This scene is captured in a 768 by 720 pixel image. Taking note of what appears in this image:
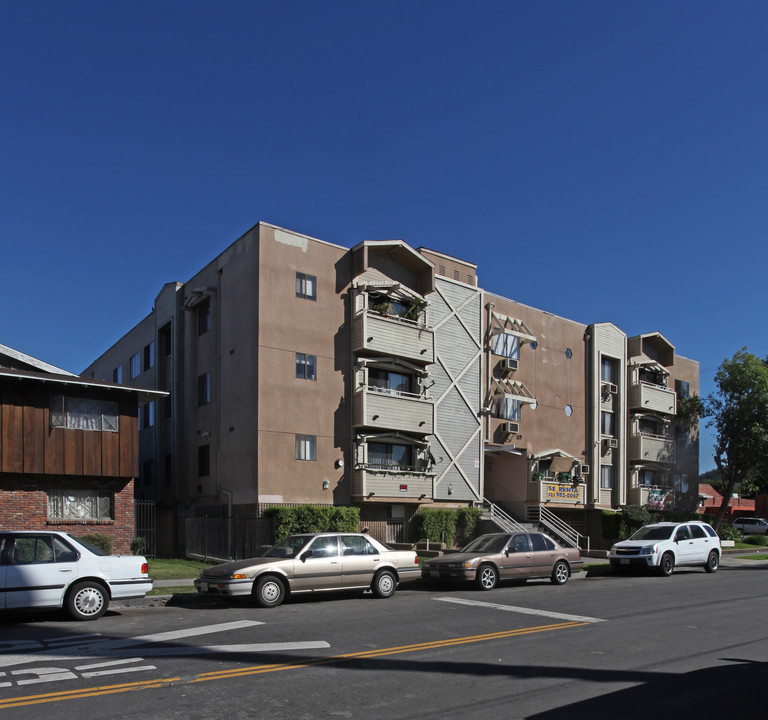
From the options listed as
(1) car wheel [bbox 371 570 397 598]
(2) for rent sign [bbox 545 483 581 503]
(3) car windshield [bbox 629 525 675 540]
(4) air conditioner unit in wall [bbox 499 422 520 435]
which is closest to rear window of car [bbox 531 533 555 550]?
(1) car wheel [bbox 371 570 397 598]

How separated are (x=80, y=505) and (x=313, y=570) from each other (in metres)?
10.4

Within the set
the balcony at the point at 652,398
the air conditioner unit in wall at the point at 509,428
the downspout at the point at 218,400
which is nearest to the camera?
the downspout at the point at 218,400

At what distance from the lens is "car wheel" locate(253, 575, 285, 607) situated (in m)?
14.9

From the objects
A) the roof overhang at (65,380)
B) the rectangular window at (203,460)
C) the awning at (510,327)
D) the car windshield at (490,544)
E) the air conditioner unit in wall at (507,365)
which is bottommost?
the car windshield at (490,544)

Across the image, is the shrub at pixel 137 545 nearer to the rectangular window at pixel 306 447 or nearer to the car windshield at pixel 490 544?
the rectangular window at pixel 306 447

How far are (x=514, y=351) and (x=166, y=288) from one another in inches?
628

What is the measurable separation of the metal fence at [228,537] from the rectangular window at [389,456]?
215 inches

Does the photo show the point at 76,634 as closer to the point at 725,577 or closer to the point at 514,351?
the point at 725,577

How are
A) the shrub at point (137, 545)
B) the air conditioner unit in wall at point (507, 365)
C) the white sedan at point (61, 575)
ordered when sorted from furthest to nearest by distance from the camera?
the air conditioner unit in wall at point (507, 365)
the shrub at point (137, 545)
the white sedan at point (61, 575)

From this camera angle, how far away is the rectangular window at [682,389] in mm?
44281

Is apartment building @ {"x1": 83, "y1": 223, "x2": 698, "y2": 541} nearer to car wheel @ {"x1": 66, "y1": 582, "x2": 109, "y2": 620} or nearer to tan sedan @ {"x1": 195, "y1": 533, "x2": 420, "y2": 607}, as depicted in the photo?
tan sedan @ {"x1": 195, "y1": 533, "x2": 420, "y2": 607}

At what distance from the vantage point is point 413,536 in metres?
29.7

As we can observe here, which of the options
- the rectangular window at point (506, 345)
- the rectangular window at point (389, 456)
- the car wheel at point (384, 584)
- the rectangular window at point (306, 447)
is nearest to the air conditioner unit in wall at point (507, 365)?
the rectangular window at point (506, 345)

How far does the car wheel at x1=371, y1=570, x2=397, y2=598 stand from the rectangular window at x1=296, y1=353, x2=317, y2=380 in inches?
470
